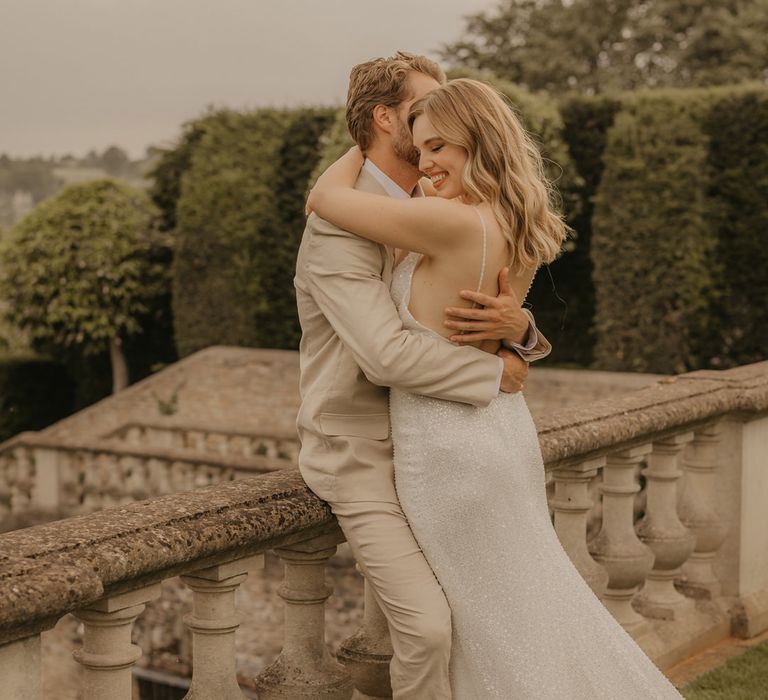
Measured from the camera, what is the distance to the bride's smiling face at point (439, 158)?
2.71 meters

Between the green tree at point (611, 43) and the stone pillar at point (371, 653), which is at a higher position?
the green tree at point (611, 43)

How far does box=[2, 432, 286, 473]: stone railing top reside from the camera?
13.1 meters

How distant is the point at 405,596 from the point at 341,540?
0.38 m

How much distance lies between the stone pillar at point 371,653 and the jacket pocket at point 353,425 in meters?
0.54

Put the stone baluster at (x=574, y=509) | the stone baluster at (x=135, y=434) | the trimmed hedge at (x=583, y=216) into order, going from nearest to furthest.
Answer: the stone baluster at (x=574, y=509) < the stone baluster at (x=135, y=434) < the trimmed hedge at (x=583, y=216)

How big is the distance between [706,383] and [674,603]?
2.73 ft

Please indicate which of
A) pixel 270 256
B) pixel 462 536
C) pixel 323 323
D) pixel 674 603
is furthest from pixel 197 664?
pixel 270 256

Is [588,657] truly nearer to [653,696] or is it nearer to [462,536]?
[653,696]

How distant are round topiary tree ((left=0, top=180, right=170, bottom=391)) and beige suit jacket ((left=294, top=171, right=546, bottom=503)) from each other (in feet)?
54.4

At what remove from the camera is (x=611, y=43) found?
2880 cm

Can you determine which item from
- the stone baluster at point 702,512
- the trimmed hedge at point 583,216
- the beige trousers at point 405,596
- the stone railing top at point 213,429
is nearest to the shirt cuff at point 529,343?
the beige trousers at point 405,596

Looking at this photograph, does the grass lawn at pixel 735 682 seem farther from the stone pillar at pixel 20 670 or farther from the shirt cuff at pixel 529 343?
the stone pillar at pixel 20 670

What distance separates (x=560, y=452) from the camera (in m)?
3.46

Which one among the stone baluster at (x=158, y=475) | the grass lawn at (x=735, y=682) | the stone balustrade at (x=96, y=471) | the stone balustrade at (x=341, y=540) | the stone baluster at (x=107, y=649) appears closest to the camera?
the stone balustrade at (x=341, y=540)
